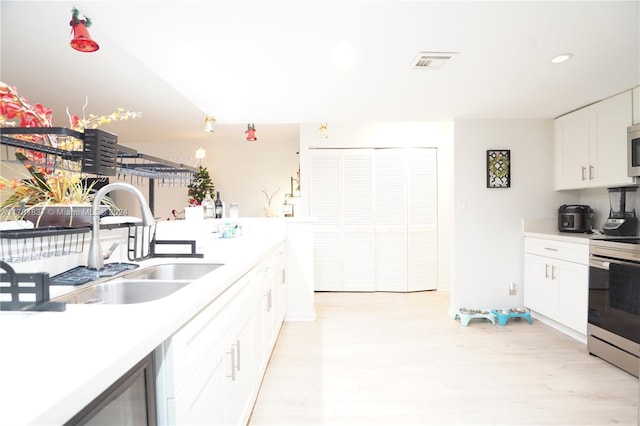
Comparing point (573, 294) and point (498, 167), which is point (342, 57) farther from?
point (573, 294)

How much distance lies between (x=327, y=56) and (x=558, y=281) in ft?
9.26

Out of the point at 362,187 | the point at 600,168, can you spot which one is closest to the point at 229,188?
the point at 362,187

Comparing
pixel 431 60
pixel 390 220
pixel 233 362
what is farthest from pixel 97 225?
pixel 390 220

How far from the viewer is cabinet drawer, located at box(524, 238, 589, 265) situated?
9.19ft

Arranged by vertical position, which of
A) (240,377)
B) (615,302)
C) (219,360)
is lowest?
(240,377)

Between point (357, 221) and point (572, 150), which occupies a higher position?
point (572, 150)

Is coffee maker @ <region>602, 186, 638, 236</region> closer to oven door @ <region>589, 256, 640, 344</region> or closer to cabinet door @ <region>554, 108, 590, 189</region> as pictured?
cabinet door @ <region>554, 108, 590, 189</region>

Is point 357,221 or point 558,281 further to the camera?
point 357,221

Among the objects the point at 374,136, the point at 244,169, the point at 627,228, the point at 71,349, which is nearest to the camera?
the point at 71,349

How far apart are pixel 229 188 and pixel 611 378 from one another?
5.44m

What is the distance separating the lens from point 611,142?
291cm

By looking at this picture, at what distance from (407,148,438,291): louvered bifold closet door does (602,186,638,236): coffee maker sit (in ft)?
6.46

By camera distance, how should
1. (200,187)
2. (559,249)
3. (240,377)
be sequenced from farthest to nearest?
1. (200,187)
2. (559,249)
3. (240,377)

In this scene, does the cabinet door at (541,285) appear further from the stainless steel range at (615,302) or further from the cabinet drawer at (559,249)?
the stainless steel range at (615,302)
